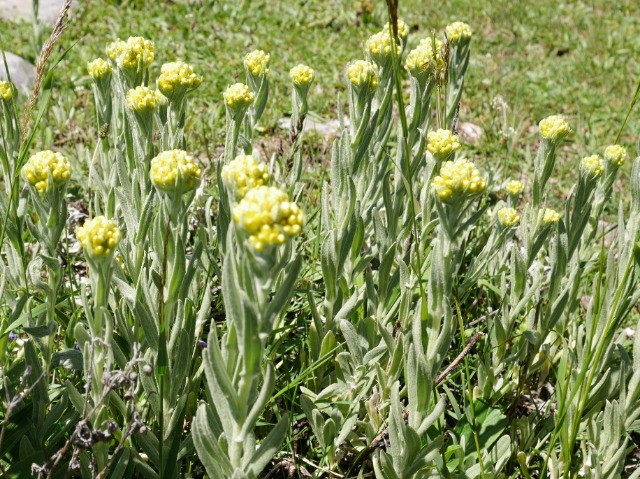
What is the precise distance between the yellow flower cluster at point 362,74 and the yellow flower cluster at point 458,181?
591 mm

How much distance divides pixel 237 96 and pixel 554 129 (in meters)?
1.07

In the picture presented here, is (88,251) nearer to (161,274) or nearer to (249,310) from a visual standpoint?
(161,274)

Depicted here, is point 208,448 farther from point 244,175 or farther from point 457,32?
point 457,32

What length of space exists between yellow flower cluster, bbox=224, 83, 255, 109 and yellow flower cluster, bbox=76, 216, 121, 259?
0.81m

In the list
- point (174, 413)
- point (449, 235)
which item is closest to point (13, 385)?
point (174, 413)

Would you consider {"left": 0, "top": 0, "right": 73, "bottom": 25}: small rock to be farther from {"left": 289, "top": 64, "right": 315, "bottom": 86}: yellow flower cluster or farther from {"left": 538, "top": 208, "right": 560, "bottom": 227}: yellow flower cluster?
{"left": 538, "top": 208, "right": 560, "bottom": 227}: yellow flower cluster

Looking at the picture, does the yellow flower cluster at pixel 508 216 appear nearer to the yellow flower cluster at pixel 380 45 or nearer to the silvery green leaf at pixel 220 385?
the yellow flower cluster at pixel 380 45

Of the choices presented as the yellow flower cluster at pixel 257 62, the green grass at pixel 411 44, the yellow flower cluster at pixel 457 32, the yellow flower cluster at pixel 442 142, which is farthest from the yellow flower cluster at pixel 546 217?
the green grass at pixel 411 44

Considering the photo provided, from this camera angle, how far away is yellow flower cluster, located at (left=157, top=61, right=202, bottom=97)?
2076 mm

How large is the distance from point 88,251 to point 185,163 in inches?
12.9

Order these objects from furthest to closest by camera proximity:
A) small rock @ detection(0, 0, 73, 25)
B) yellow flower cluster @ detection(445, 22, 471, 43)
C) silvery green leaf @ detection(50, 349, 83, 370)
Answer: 1. small rock @ detection(0, 0, 73, 25)
2. yellow flower cluster @ detection(445, 22, 471, 43)
3. silvery green leaf @ detection(50, 349, 83, 370)

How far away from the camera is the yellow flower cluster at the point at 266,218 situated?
1220 millimetres

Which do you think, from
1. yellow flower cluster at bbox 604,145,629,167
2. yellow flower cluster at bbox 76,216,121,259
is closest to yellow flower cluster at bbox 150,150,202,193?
yellow flower cluster at bbox 76,216,121,259

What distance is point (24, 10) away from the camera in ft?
19.5
